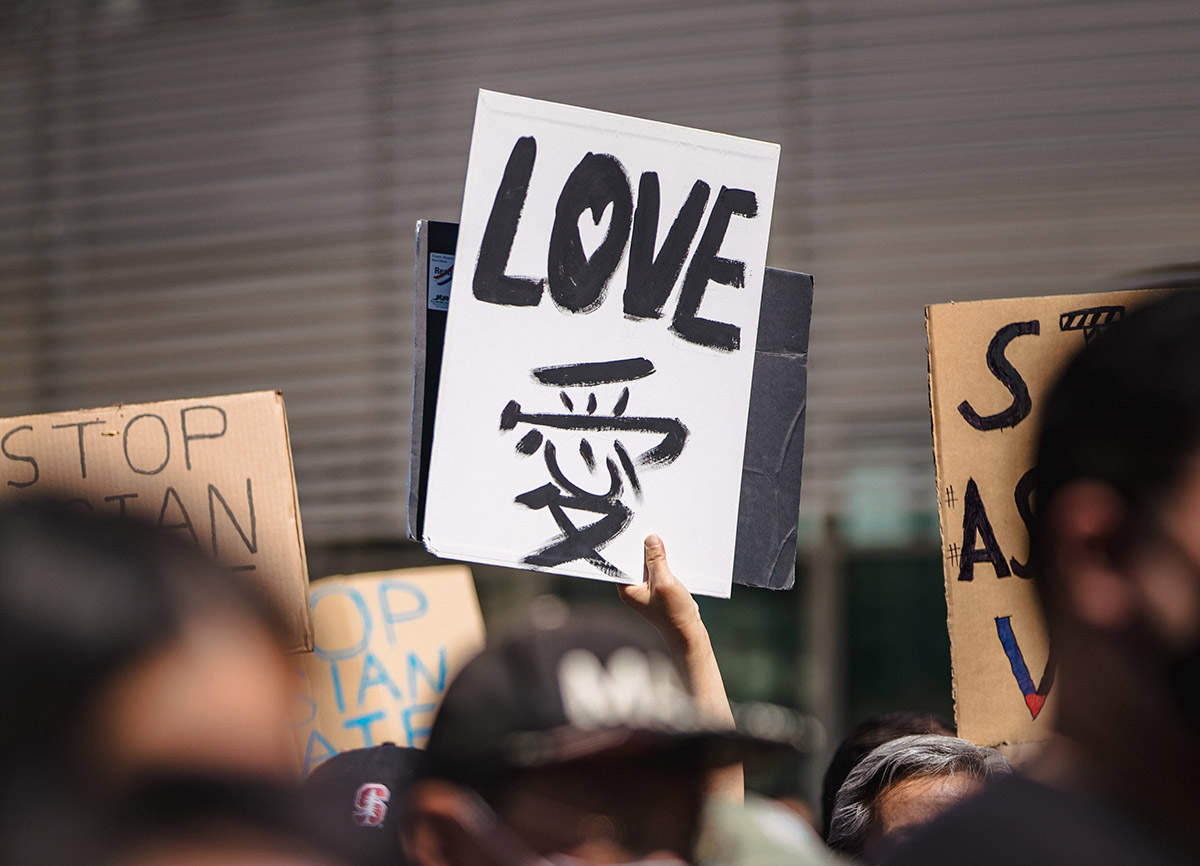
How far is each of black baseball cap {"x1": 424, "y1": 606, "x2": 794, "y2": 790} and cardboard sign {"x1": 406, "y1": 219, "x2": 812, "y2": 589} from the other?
0.89 metres

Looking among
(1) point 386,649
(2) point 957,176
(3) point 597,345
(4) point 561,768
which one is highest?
(2) point 957,176

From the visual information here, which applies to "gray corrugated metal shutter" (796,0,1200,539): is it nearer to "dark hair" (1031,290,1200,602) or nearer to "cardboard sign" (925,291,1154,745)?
"cardboard sign" (925,291,1154,745)

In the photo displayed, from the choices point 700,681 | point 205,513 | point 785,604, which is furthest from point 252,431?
point 785,604

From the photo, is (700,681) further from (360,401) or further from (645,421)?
(360,401)

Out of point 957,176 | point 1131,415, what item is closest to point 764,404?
point 1131,415

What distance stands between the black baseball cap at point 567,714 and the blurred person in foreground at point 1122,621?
0.63 feet

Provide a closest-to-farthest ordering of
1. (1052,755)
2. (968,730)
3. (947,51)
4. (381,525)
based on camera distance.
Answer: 1. (1052,755)
2. (968,730)
3. (947,51)
4. (381,525)

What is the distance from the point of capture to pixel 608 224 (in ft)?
6.32

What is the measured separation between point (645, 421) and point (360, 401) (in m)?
2.37

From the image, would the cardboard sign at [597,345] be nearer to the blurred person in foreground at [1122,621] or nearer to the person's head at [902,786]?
the person's head at [902,786]

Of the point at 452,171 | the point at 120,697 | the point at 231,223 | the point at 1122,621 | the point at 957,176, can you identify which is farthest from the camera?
the point at 231,223

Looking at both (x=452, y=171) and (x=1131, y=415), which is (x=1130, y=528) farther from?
(x=452, y=171)

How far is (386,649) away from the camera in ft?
7.99

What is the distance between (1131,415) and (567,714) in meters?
0.50
